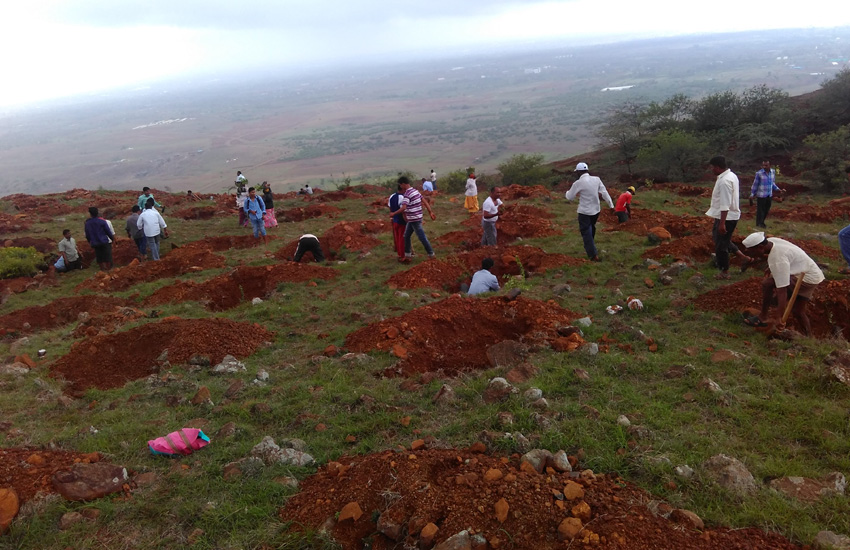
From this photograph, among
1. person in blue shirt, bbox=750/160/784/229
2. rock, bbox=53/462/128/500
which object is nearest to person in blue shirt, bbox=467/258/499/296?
rock, bbox=53/462/128/500

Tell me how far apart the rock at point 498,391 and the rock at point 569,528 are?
5.19 feet

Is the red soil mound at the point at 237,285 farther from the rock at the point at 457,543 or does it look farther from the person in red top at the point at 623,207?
the person in red top at the point at 623,207

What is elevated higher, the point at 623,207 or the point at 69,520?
the point at 69,520

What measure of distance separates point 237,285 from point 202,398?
4.27 meters

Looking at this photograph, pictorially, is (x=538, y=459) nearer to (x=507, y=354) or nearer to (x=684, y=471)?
(x=684, y=471)

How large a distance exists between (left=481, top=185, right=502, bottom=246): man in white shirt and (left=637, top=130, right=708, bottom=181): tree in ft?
50.1

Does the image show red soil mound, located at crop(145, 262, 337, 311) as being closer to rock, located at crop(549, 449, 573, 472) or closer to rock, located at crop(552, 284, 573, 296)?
rock, located at crop(552, 284, 573, 296)

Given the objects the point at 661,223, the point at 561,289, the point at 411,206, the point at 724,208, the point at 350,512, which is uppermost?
the point at 411,206

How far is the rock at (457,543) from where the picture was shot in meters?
2.65

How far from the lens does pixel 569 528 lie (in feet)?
8.70

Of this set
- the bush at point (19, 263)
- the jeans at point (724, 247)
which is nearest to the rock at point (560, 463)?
the jeans at point (724, 247)

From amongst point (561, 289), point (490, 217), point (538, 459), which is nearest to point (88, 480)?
point (538, 459)

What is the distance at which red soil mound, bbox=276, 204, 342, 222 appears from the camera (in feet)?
54.0

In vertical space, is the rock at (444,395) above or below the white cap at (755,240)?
below
